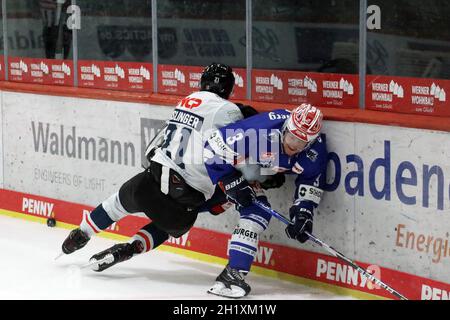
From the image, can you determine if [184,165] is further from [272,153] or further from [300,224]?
[300,224]

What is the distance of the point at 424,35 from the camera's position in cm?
501

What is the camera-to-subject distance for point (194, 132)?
18.2ft

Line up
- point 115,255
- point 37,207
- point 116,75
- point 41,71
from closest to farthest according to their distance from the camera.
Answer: point 115,255
point 116,75
point 37,207
point 41,71

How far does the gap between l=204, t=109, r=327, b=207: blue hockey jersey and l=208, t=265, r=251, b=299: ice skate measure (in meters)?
0.48

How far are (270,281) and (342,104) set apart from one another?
1.04m

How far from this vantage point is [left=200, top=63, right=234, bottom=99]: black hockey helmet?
5598mm

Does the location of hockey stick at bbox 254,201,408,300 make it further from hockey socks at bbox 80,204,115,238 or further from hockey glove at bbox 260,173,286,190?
hockey socks at bbox 80,204,115,238

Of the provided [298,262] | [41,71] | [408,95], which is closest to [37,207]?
[41,71]

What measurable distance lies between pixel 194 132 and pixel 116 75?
4.95 feet

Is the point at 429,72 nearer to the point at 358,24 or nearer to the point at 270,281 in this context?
the point at 358,24

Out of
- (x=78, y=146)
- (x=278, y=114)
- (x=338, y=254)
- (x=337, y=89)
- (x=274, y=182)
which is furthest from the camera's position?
(x=78, y=146)

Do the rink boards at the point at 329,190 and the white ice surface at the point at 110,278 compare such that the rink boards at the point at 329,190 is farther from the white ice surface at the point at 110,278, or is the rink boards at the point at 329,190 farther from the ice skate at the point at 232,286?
the ice skate at the point at 232,286
